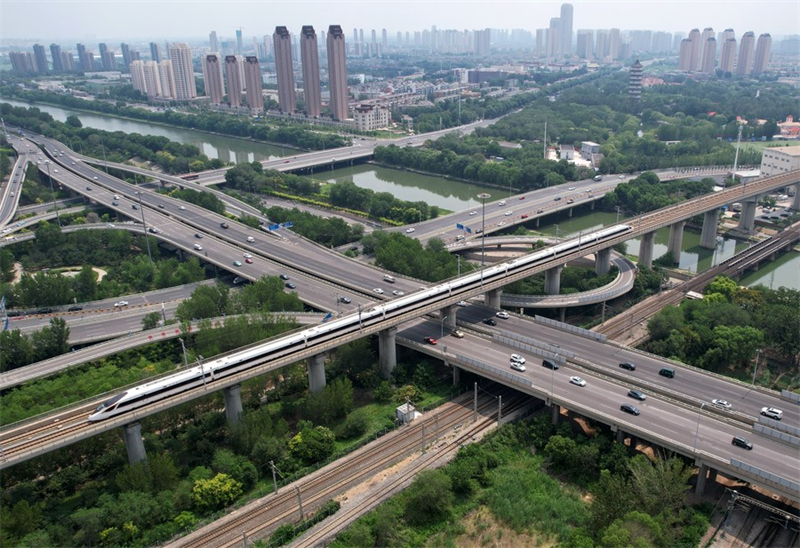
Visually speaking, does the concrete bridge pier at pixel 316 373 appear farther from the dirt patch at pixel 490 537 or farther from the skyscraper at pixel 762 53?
the skyscraper at pixel 762 53

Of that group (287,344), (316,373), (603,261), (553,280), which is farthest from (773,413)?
(287,344)

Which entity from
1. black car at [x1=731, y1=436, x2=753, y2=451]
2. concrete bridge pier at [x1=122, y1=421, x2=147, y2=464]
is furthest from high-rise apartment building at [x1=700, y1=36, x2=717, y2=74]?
concrete bridge pier at [x1=122, y1=421, x2=147, y2=464]

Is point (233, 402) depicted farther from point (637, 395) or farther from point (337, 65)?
point (337, 65)

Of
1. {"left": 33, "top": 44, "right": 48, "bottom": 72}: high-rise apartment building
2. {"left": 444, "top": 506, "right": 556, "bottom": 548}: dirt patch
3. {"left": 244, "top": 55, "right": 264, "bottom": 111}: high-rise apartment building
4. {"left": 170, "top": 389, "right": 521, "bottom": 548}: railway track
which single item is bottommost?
{"left": 444, "top": 506, "right": 556, "bottom": 548}: dirt patch

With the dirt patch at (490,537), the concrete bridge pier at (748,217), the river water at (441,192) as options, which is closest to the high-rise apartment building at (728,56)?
the river water at (441,192)

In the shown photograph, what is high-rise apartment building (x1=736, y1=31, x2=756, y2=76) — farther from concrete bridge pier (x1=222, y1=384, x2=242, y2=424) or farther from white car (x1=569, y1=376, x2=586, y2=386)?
concrete bridge pier (x1=222, y1=384, x2=242, y2=424)

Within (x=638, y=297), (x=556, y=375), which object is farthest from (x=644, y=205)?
(x=556, y=375)

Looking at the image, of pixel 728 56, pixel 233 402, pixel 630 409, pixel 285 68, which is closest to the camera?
pixel 630 409
